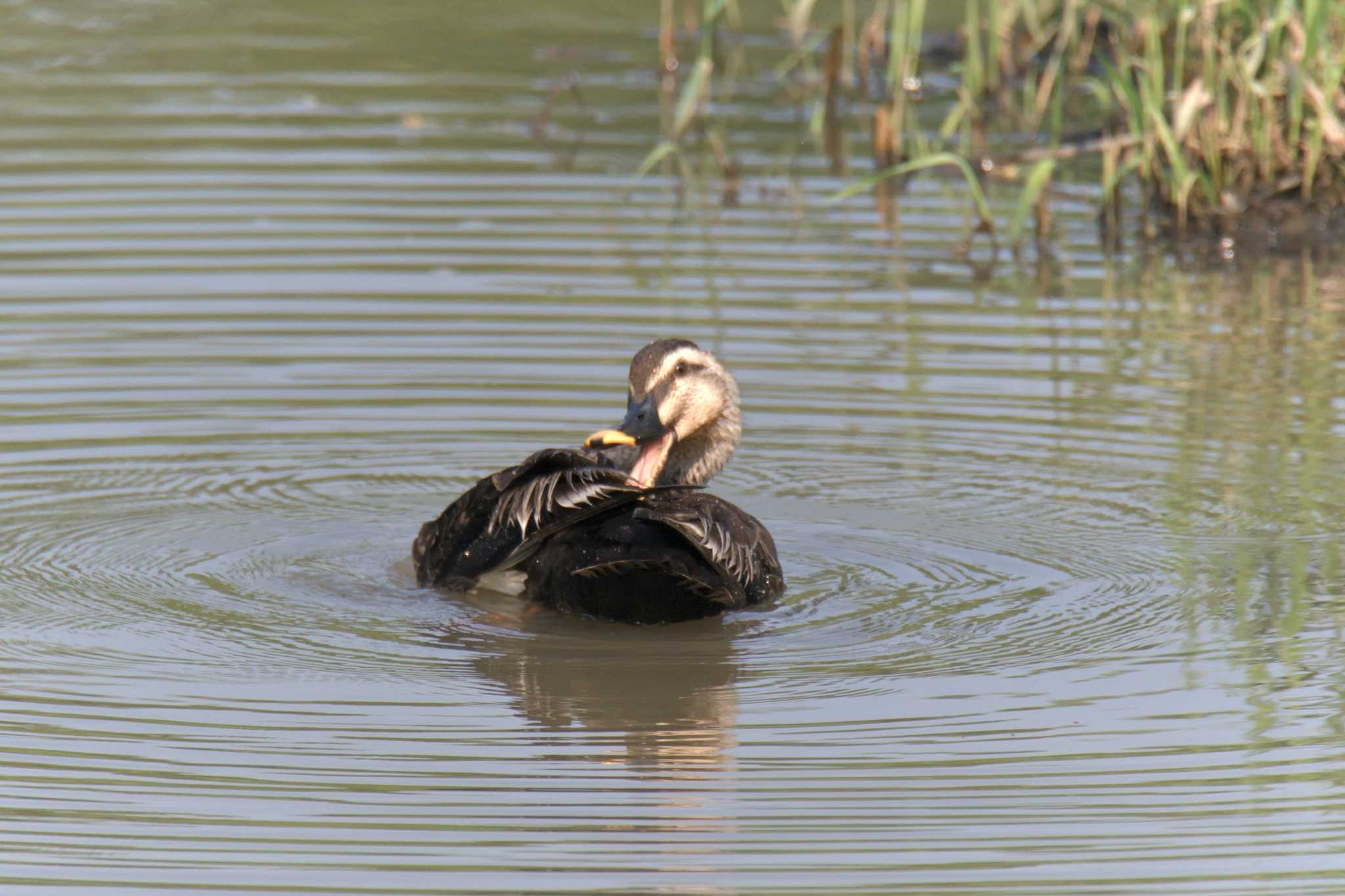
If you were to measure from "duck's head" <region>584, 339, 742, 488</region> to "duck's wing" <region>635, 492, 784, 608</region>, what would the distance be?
0.85ft

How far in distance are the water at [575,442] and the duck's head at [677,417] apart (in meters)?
0.46

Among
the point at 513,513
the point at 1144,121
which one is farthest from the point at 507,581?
the point at 1144,121

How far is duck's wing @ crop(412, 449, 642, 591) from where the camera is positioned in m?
6.55

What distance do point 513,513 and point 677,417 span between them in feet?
3.36

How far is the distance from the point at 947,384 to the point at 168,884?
18.5ft

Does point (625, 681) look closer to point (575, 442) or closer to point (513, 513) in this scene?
point (513, 513)

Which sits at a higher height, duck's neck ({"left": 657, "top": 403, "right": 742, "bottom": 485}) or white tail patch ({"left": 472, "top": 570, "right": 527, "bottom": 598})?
duck's neck ({"left": 657, "top": 403, "right": 742, "bottom": 485})

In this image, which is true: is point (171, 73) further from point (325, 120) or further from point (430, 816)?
point (430, 816)

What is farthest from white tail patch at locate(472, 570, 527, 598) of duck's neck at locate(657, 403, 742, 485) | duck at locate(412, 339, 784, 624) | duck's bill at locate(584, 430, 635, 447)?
duck's neck at locate(657, 403, 742, 485)

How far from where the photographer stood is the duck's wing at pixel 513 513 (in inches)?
258

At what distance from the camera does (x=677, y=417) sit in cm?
763

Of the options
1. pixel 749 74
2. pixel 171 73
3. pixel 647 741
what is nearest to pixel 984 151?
pixel 749 74

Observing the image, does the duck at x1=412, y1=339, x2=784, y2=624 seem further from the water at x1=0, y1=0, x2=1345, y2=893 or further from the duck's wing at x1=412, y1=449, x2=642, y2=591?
the water at x1=0, y1=0, x2=1345, y2=893

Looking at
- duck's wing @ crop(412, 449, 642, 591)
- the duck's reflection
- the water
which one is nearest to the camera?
the water
